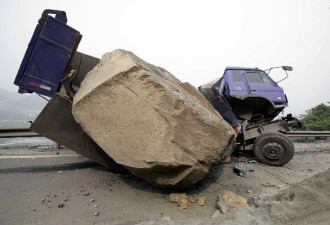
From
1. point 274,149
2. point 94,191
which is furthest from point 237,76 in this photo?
point 94,191

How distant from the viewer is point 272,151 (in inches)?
218

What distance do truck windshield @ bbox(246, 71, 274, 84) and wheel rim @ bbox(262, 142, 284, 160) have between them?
5.64 feet

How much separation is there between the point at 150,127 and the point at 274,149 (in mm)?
3623

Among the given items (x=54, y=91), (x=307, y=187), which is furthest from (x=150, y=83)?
(x=307, y=187)

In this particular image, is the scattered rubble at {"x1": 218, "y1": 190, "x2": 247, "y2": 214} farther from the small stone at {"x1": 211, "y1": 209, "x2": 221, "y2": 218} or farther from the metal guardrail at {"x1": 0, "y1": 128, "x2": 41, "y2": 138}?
the metal guardrail at {"x1": 0, "y1": 128, "x2": 41, "y2": 138}

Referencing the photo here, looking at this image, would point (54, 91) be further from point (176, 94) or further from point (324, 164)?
point (324, 164)

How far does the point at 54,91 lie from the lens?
399cm

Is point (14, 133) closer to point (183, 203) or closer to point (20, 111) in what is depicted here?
point (183, 203)

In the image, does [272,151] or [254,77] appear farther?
[254,77]

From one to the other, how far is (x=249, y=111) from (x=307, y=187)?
3212 millimetres

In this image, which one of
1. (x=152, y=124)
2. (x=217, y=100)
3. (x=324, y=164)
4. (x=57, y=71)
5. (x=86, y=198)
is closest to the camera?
(x=152, y=124)

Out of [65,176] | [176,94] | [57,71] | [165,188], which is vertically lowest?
[65,176]

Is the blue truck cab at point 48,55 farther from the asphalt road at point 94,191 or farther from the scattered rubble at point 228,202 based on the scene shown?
the scattered rubble at point 228,202

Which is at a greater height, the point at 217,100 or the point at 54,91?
the point at 217,100
